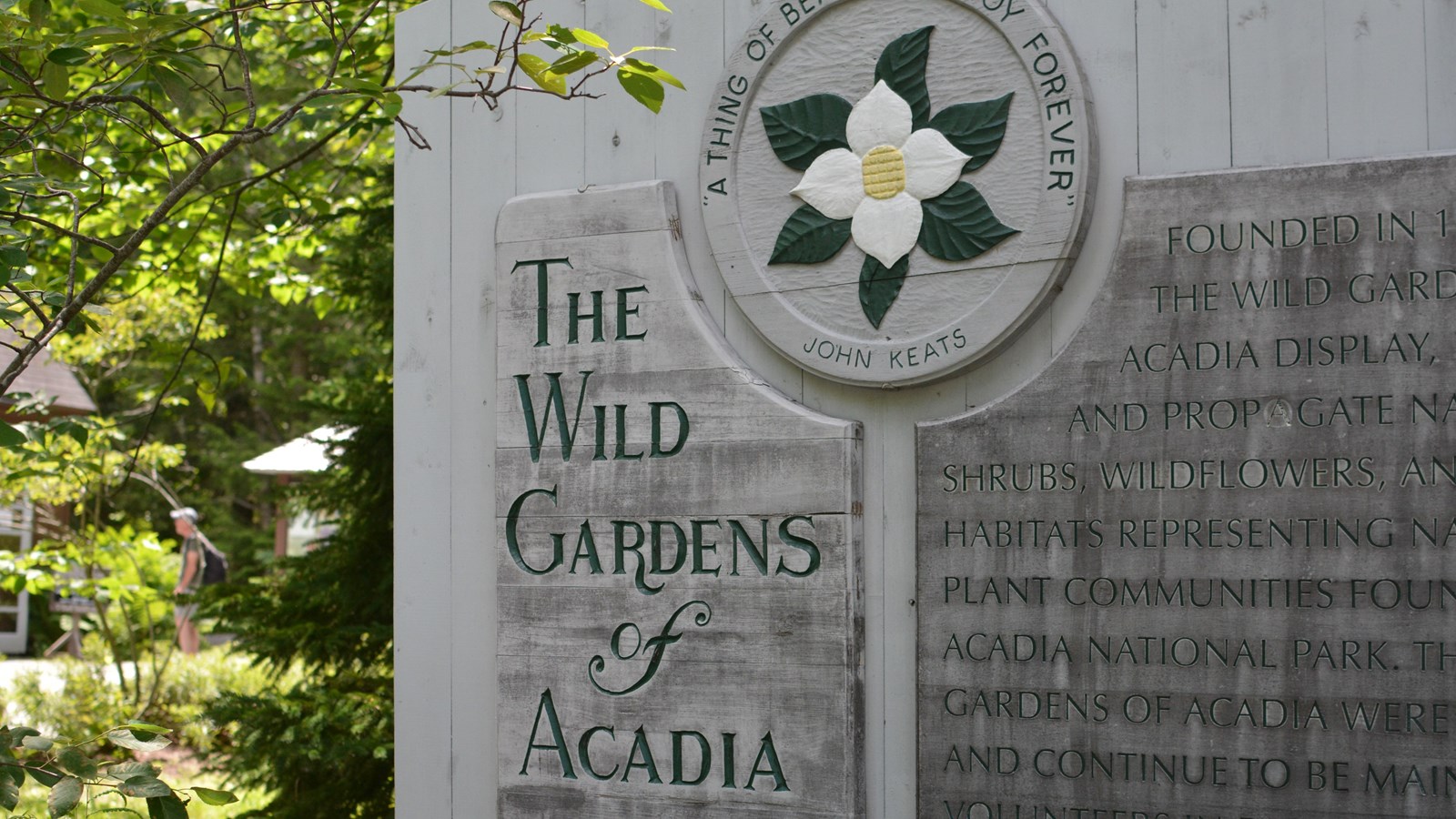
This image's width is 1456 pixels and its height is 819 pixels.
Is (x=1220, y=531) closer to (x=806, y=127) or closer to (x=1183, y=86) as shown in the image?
(x=1183, y=86)

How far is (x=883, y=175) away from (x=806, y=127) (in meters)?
0.23

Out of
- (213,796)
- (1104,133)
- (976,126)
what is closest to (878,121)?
(976,126)

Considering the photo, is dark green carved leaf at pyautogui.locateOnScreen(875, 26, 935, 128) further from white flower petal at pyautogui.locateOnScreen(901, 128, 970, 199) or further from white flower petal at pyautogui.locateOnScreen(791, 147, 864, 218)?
white flower petal at pyautogui.locateOnScreen(791, 147, 864, 218)

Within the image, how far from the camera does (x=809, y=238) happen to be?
10.0 ft

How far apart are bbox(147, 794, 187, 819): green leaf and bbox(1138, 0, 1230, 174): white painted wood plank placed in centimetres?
230

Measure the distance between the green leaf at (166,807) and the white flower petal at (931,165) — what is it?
194 centimetres

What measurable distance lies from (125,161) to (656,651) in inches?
139

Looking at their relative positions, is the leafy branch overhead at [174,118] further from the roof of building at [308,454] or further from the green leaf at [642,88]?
the roof of building at [308,454]

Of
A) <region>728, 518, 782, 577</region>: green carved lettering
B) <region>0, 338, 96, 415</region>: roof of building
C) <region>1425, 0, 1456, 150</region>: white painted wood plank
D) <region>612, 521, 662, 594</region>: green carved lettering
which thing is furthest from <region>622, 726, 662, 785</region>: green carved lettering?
<region>0, 338, 96, 415</region>: roof of building

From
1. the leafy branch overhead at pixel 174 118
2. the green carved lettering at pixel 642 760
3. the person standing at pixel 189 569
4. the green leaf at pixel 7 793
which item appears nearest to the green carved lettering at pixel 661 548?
the green carved lettering at pixel 642 760

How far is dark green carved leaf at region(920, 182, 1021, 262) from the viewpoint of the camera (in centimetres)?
287

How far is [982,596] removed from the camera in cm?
283

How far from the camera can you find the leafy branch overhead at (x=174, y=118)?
106 inches

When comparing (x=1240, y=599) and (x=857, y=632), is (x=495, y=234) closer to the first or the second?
(x=857, y=632)
